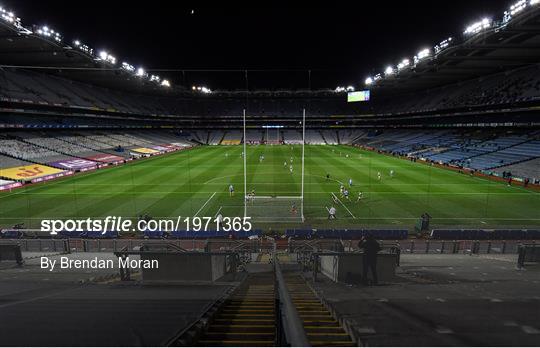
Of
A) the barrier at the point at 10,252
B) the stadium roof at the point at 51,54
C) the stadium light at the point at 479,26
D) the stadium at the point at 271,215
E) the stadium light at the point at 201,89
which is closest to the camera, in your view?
the stadium at the point at 271,215

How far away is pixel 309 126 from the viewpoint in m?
92.2

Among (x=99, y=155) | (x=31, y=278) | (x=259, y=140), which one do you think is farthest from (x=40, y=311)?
(x=259, y=140)

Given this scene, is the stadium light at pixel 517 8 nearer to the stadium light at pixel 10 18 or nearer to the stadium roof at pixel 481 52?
the stadium roof at pixel 481 52

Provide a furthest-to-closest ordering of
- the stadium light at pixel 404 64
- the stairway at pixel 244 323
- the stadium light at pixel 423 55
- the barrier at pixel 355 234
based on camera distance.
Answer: the stadium light at pixel 404 64 → the stadium light at pixel 423 55 → the barrier at pixel 355 234 → the stairway at pixel 244 323

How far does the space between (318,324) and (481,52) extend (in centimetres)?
4527

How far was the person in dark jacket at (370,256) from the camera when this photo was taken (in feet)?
27.7

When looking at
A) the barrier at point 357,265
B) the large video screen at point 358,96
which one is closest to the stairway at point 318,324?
the barrier at point 357,265

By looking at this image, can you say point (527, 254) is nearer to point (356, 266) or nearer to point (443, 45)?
point (356, 266)

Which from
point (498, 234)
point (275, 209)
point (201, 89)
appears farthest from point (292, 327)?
point (201, 89)

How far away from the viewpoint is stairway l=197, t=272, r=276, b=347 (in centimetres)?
391

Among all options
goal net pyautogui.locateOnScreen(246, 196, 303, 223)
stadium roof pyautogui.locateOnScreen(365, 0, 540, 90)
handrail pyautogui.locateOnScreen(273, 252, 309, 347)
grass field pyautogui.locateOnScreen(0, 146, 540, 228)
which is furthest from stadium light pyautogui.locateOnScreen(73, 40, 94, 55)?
handrail pyautogui.locateOnScreen(273, 252, 309, 347)

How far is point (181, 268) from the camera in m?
8.78

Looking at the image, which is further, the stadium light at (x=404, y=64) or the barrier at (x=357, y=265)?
the stadium light at (x=404, y=64)

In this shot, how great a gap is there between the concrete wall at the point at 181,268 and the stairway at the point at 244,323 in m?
1.51
